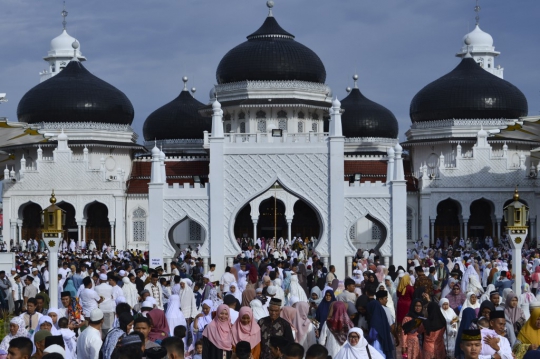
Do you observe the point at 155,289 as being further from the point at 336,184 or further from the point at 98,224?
the point at 98,224

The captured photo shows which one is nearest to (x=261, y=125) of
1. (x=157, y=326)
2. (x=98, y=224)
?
(x=98, y=224)

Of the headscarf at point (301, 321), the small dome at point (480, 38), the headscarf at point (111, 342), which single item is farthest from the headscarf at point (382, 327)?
the small dome at point (480, 38)

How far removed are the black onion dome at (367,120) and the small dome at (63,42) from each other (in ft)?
61.2

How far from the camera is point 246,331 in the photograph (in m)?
12.0

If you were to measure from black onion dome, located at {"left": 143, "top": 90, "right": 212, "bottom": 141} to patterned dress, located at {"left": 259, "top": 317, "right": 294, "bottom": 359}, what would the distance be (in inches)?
1651

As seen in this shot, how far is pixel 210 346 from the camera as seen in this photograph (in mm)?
12141

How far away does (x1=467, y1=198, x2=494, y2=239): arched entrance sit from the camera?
48.6 m

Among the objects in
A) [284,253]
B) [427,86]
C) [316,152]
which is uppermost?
[427,86]

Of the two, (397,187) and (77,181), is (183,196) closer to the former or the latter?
(397,187)

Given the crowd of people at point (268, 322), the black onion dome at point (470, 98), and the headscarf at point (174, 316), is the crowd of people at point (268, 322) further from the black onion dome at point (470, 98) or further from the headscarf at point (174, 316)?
the black onion dome at point (470, 98)

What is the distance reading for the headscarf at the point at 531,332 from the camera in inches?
458

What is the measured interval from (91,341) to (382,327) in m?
3.64

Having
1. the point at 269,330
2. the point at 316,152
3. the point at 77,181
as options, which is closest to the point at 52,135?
the point at 77,181

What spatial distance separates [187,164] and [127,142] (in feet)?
13.2
